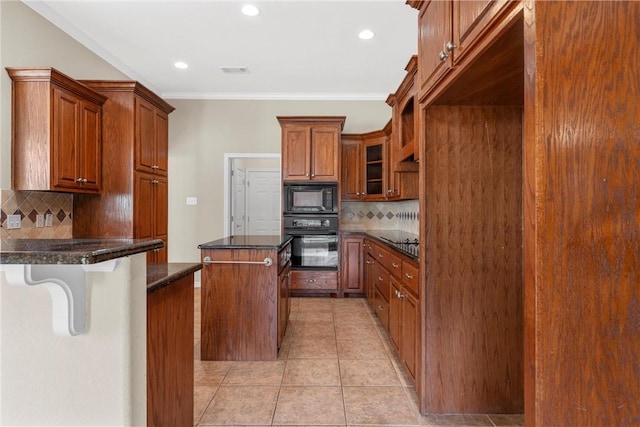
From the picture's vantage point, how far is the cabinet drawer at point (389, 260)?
8.23ft

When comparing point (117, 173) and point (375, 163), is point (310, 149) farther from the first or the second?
point (117, 173)

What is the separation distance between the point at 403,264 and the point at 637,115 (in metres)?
1.64

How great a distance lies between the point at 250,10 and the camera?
2.84m

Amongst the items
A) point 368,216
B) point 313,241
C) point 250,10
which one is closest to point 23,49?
point 250,10

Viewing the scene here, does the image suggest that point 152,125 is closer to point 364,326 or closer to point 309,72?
point 309,72

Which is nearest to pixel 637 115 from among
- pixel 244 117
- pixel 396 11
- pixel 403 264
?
pixel 403 264

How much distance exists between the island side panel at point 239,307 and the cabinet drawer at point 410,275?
0.98m

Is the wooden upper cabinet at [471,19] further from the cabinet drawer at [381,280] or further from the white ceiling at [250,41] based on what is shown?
the cabinet drawer at [381,280]

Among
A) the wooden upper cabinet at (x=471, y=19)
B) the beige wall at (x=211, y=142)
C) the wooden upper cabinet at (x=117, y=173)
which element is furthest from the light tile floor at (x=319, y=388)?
the beige wall at (x=211, y=142)

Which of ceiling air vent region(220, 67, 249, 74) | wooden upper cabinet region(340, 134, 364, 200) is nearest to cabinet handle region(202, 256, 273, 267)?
wooden upper cabinet region(340, 134, 364, 200)

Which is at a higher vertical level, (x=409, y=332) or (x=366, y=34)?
(x=366, y=34)

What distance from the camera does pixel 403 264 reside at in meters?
2.36

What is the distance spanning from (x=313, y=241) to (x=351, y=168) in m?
1.19

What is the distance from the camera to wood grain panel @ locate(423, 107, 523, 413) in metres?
1.85
